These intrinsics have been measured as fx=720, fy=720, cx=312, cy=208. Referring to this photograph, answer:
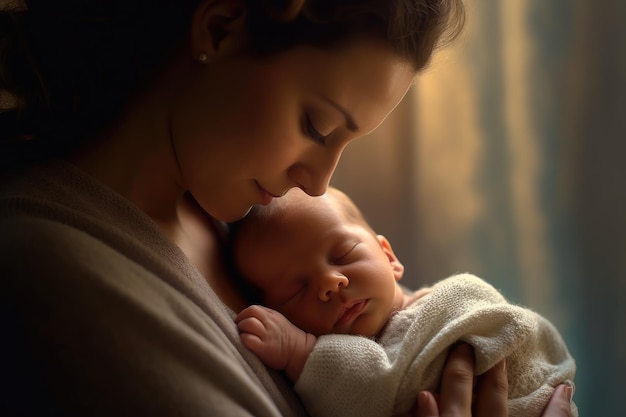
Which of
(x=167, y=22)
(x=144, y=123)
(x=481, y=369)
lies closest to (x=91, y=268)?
(x=144, y=123)

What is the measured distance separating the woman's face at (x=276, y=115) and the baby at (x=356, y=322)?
170 mm

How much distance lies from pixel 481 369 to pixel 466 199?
76 cm

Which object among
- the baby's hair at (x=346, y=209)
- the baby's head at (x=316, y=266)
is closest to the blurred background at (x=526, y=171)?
the baby's hair at (x=346, y=209)

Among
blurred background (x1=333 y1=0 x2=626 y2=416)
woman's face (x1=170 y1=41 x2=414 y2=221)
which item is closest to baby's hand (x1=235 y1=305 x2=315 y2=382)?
woman's face (x1=170 y1=41 x2=414 y2=221)

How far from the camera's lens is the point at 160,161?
110cm

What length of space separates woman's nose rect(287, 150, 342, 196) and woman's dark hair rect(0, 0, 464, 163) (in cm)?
17

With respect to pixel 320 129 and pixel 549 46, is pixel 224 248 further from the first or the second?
pixel 549 46

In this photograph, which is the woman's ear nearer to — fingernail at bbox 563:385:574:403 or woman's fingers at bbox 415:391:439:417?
woman's fingers at bbox 415:391:439:417

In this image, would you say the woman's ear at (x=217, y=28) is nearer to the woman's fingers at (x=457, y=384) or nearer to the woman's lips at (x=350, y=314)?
the woman's lips at (x=350, y=314)

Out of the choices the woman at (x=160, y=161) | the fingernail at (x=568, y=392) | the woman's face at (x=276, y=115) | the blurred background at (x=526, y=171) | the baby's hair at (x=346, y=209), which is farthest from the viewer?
the blurred background at (x=526, y=171)

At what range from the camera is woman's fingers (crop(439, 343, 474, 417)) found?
3.34ft

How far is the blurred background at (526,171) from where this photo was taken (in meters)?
1.54

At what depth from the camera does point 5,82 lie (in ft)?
3.42

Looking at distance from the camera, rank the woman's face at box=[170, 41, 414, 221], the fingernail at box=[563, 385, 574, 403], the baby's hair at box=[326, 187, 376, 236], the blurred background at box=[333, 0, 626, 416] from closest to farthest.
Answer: the woman's face at box=[170, 41, 414, 221]
the fingernail at box=[563, 385, 574, 403]
the baby's hair at box=[326, 187, 376, 236]
the blurred background at box=[333, 0, 626, 416]
